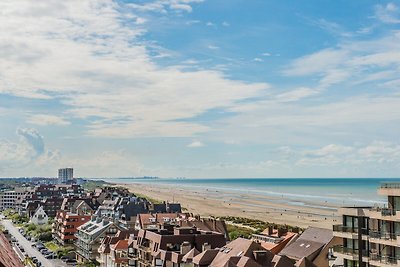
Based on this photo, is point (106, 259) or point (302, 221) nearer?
point (106, 259)

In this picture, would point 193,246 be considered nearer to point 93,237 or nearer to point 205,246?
point 205,246

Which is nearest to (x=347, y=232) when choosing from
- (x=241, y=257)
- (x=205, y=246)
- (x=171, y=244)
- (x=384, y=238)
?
(x=384, y=238)

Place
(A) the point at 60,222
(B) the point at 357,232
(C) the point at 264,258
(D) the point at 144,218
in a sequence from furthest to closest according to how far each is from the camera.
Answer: (A) the point at 60,222, (D) the point at 144,218, (C) the point at 264,258, (B) the point at 357,232

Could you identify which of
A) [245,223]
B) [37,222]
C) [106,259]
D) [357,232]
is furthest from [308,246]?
[37,222]

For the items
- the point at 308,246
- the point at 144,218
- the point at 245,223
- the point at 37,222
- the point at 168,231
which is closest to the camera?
the point at 308,246

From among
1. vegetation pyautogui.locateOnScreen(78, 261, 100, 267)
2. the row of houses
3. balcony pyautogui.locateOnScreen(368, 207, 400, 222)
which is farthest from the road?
balcony pyautogui.locateOnScreen(368, 207, 400, 222)

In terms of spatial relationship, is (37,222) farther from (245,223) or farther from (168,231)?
(168,231)

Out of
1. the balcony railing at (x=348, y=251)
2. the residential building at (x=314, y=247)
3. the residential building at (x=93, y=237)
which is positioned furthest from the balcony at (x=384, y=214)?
the residential building at (x=93, y=237)
